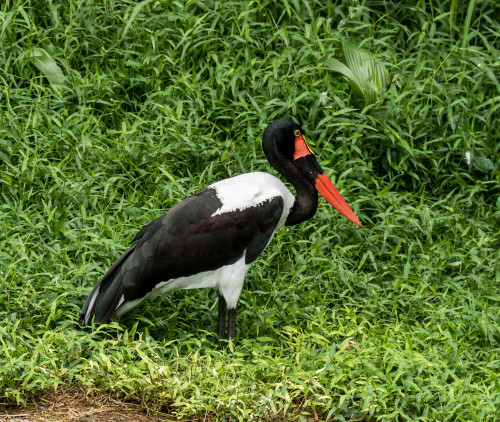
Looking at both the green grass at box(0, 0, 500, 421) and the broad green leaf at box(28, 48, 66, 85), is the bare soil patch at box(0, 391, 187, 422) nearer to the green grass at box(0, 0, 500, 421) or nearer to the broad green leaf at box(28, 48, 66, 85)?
the green grass at box(0, 0, 500, 421)

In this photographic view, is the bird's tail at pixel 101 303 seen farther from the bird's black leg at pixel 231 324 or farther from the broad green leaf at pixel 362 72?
the broad green leaf at pixel 362 72

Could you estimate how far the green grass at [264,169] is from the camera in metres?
4.06

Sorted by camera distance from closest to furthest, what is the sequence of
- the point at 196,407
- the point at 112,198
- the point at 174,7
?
the point at 196,407, the point at 112,198, the point at 174,7

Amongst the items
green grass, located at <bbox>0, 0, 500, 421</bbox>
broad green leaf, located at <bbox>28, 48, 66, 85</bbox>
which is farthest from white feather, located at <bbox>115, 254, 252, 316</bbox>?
broad green leaf, located at <bbox>28, 48, 66, 85</bbox>

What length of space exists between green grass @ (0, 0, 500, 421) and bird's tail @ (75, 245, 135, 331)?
103 mm

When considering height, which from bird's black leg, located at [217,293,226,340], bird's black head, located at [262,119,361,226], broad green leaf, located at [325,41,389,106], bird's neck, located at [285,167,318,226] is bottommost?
bird's black leg, located at [217,293,226,340]

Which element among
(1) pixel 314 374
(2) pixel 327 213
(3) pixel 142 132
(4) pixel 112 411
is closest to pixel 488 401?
(1) pixel 314 374

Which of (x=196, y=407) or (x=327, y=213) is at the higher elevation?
(x=196, y=407)

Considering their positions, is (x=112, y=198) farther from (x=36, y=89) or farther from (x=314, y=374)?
(x=314, y=374)

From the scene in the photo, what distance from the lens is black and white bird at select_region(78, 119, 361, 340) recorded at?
15.1ft

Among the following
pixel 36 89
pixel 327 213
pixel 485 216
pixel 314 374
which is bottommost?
pixel 485 216

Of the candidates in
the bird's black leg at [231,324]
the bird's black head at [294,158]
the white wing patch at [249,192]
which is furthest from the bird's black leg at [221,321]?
the bird's black head at [294,158]

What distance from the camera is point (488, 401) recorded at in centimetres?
393

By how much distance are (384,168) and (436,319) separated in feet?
5.27
